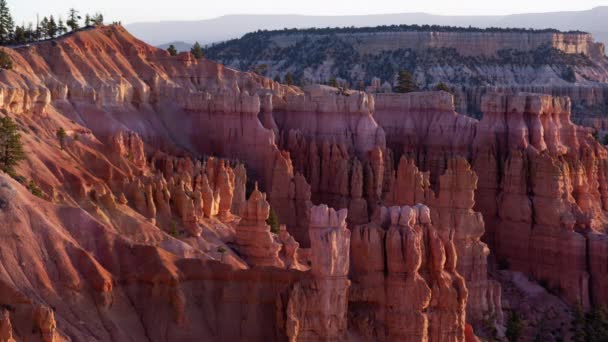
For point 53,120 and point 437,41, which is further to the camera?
point 437,41

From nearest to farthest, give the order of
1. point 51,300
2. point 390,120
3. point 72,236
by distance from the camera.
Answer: point 51,300 → point 72,236 → point 390,120

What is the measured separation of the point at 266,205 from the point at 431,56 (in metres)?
119

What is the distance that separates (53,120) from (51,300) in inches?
906

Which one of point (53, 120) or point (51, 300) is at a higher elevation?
point (53, 120)

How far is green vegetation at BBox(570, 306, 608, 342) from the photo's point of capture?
209ft

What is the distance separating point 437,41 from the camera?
17162 cm

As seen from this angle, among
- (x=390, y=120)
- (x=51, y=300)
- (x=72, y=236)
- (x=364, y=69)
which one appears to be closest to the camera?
(x=51, y=300)

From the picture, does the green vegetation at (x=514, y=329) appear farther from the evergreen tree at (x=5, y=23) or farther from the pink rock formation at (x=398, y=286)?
the evergreen tree at (x=5, y=23)

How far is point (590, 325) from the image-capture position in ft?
213

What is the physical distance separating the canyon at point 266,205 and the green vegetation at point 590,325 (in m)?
3.41

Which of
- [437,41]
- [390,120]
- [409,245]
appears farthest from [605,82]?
[409,245]

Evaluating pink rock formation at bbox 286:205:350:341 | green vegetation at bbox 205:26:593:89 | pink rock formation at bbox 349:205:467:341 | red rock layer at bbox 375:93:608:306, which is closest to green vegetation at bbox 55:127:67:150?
pink rock formation at bbox 349:205:467:341

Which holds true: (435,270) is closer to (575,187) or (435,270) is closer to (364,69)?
(575,187)

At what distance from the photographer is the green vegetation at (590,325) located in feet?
209
